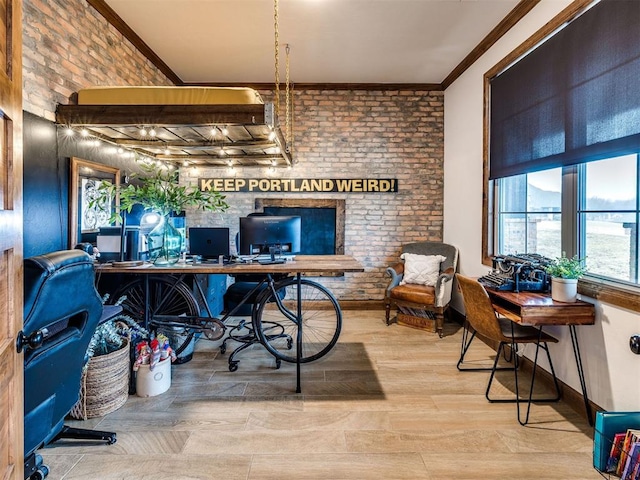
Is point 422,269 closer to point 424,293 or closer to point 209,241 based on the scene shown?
point 424,293

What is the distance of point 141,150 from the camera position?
4.11 meters

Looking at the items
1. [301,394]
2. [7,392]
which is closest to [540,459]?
[301,394]

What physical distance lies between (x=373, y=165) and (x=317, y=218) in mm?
1114

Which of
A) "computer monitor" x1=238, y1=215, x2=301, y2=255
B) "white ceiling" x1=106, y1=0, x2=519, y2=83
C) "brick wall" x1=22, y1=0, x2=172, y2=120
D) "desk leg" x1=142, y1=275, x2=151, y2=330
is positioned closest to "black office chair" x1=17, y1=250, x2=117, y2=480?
"desk leg" x1=142, y1=275, x2=151, y2=330

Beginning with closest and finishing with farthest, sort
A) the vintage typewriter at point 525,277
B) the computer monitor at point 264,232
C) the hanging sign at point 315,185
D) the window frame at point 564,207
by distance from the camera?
the window frame at point 564,207, the vintage typewriter at point 525,277, the computer monitor at point 264,232, the hanging sign at point 315,185

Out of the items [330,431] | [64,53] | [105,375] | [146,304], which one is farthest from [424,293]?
[64,53]

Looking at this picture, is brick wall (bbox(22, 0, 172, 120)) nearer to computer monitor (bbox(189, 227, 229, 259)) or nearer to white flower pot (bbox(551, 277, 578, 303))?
computer monitor (bbox(189, 227, 229, 259))

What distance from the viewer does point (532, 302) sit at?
235cm

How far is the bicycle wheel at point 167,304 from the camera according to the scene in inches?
121

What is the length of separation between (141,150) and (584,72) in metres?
4.24

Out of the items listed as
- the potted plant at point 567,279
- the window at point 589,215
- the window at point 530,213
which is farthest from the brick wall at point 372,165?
the potted plant at point 567,279

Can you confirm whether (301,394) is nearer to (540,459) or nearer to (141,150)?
(540,459)

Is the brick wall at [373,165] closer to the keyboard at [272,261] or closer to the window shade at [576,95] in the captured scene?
the window shade at [576,95]

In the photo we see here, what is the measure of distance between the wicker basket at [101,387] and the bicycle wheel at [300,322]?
1064mm
